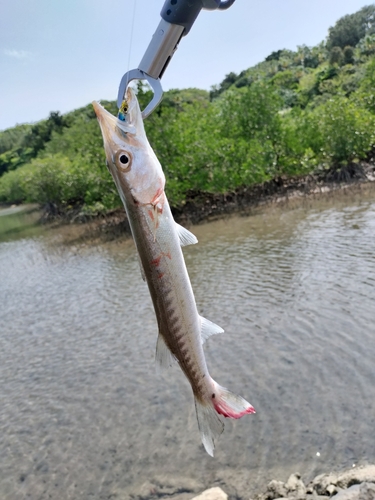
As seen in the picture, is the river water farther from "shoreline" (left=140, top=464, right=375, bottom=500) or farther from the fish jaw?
the fish jaw

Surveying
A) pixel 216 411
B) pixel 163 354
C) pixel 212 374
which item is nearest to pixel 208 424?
pixel 216 411

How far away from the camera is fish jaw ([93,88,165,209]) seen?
98.3 inches

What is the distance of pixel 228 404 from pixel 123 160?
1.71m

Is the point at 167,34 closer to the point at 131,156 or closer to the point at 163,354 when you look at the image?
the point at 131,156

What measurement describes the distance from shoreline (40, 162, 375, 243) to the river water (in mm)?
11332

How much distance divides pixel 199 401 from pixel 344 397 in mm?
5856

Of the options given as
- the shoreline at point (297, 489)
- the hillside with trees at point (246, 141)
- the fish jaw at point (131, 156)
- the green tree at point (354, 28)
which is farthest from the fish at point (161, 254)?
the green tree at point (354, 28)

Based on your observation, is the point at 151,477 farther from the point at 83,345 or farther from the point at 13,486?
the point at 83,345

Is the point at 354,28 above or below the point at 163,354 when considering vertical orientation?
above

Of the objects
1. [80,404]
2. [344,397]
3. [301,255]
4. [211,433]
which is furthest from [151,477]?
[301,255]

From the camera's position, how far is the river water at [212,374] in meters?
7.16

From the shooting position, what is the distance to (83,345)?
41.3 ft

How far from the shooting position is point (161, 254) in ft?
8.95

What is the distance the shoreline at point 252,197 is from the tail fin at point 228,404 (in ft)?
84.4
